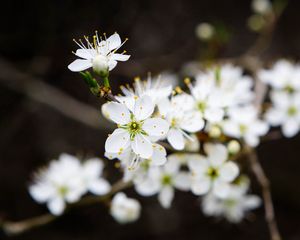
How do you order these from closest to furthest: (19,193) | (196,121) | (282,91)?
(196,121) < (282,91) < (19,193)

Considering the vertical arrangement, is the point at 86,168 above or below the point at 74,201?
above

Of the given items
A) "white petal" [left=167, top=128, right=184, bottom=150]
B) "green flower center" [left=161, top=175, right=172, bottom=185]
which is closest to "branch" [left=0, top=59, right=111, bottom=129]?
"green flower center" [left=161, top=175, right=172, bottom=185]

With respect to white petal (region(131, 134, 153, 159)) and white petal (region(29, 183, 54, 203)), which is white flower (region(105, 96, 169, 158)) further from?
white petal (region(29, 183, 54, 203))

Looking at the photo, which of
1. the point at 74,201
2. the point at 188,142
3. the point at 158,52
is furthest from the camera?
the point at 158,52

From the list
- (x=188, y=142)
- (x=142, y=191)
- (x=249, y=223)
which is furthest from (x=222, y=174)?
(x=249, y=223)

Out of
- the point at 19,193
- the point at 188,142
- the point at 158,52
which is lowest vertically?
the point at 188,142

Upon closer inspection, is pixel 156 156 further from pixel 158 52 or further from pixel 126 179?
pixel 158 52
